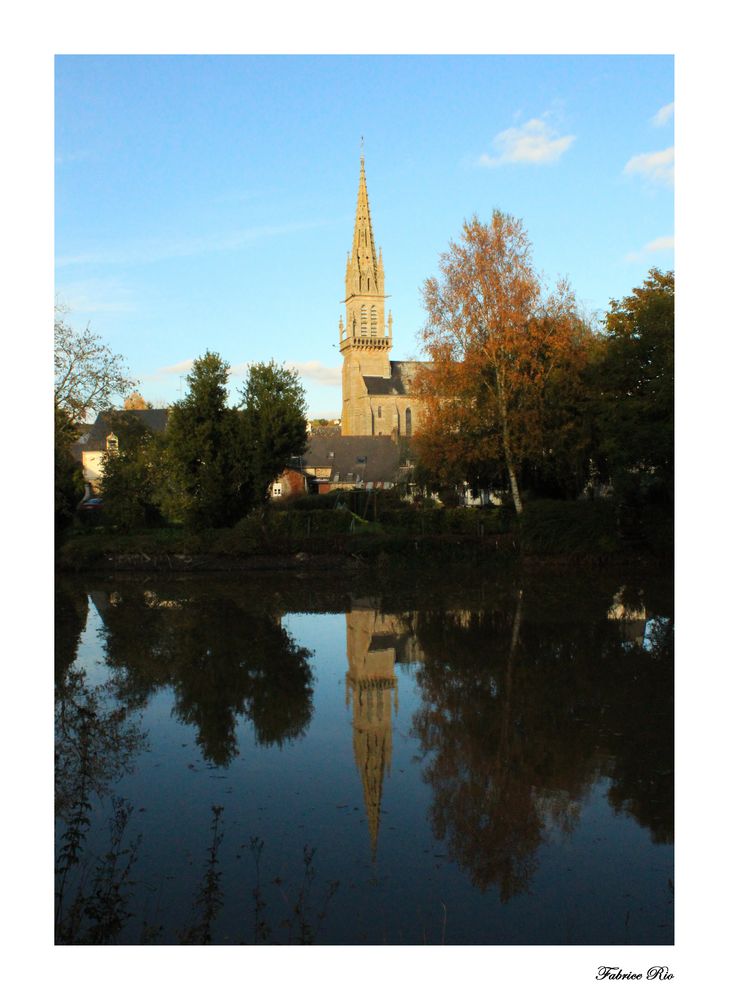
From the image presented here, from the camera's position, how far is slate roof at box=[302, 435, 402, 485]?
2717 inches

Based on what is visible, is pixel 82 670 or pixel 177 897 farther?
pixel 82 670

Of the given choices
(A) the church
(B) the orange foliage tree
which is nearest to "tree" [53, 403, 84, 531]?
(B) the orange foliage tree

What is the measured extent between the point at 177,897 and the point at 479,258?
26618 mm

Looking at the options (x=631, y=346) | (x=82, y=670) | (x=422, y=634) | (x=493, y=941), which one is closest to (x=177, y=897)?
(x=493, y=941)

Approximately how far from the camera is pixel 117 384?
3081 centimetres

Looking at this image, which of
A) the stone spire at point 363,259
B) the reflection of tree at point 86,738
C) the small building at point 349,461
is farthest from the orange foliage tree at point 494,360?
the stone spire at point 363,259

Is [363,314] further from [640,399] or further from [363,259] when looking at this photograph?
[640,399]

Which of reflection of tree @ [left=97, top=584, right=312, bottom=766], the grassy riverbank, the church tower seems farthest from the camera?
the church tower

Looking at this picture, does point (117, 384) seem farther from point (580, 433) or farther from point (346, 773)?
point (346, 773)

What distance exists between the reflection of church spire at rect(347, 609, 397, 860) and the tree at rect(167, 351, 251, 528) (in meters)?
14.0

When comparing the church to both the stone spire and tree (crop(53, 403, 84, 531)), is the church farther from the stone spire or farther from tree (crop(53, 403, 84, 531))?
tree (crop(53, 403, 84, 531))

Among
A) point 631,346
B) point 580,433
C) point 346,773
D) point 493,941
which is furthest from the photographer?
point 580,433
